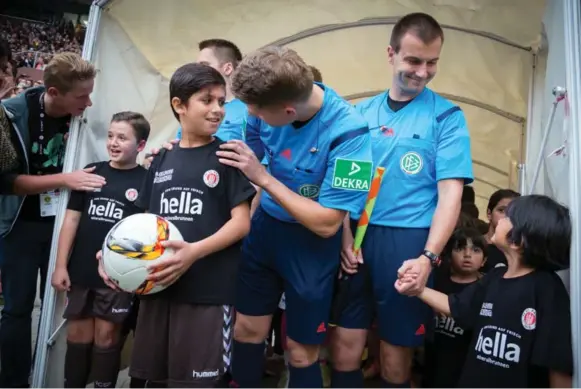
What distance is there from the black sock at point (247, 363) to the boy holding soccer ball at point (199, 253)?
0.34 meters

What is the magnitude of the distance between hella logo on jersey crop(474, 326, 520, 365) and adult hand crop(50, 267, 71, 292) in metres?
A: 2.25

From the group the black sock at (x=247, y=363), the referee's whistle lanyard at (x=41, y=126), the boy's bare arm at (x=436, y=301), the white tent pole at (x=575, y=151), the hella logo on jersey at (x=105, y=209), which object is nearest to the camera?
the white tent pole at (x=575, y=151)

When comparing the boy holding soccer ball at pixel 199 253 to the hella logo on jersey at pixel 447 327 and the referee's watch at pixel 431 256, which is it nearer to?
the referee's watch at pixel 431 256

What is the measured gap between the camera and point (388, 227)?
261 cm

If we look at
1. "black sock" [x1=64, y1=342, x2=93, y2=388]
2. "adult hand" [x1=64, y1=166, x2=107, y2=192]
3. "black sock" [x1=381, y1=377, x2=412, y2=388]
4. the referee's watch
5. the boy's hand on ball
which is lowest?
"black sock" [x1=64, y1=342, x2=93, y2=388]

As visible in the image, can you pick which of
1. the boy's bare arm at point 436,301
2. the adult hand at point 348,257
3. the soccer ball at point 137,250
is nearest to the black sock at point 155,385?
the soccer ball at point 137,250

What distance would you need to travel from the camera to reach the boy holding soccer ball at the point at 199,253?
230cm

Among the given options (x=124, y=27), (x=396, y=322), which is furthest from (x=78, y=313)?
(x=124, y=27)

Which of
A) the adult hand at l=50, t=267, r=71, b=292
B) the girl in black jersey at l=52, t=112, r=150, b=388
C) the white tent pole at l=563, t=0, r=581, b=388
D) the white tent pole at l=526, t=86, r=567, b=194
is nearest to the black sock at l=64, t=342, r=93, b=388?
the girl in black jersey at l=52, t=112, r=150, b=388

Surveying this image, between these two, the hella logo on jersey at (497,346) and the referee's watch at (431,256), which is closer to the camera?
the hella logo on jersey at (497,346)

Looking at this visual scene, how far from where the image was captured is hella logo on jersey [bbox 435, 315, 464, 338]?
3072mm

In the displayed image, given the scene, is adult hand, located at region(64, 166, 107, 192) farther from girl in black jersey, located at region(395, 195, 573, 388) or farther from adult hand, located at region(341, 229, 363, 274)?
girl in black jersey, located at region(395, 195, 573, 388)

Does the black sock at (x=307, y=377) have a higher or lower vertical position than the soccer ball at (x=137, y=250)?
lower

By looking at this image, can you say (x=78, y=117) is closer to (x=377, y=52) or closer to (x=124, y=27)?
(x=124, y=27)
